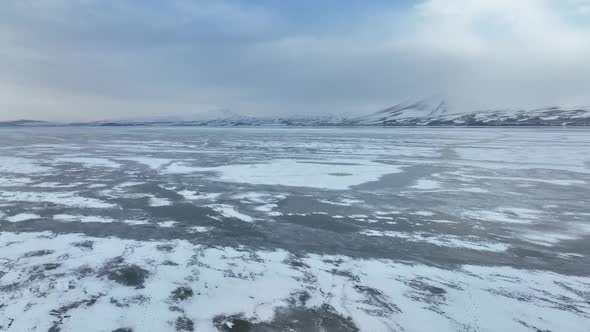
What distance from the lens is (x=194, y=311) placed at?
171 inches

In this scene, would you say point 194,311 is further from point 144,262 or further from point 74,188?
point 74,188

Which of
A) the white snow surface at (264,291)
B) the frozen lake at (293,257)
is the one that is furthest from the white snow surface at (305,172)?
the white snow surface at (264,291)

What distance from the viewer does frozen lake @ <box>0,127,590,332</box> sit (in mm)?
4238

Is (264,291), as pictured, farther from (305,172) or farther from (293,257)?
(305,172)

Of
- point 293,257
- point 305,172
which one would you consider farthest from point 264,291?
point 305,172

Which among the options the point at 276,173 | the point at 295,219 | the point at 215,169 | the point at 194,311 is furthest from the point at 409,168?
the point at 194,311

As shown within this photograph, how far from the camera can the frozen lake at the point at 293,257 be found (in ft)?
13.9

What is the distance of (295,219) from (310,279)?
2.94 meters

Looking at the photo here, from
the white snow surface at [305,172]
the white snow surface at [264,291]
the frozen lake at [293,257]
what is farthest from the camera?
the white snow surface at [305,172]

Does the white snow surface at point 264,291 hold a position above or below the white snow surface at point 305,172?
above

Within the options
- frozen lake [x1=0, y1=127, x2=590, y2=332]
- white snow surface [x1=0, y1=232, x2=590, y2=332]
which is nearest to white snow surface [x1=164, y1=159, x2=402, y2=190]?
frozen lake [x1=0, y1=127, x2=590, y2=332]

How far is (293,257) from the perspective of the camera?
19.3ft

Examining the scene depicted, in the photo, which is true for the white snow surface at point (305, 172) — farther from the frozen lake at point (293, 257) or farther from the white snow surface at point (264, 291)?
the white snow surface at point (264, 291)

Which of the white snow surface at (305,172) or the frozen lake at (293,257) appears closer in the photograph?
the frozen lake at (293,257)
